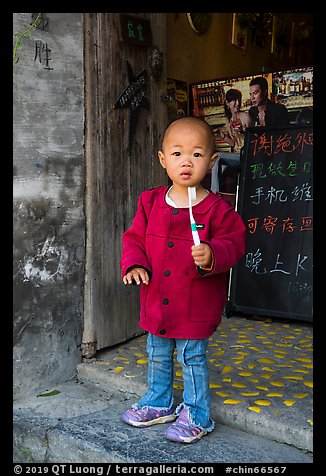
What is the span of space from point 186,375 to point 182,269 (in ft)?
1.94

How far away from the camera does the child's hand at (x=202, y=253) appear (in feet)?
8.97

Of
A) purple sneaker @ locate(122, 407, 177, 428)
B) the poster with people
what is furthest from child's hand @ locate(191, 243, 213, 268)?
the poster with people

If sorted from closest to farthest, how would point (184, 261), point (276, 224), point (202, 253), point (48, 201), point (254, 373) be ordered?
1. point (202, 253)
2. point (184, 261)
3. point (48, 201)
4. point (254, 373)
5. point (276, 224)

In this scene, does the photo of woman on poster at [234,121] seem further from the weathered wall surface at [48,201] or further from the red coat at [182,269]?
the red coat at [182,269]

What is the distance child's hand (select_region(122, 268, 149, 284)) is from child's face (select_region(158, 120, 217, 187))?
19.8 inches

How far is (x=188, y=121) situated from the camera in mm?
2961

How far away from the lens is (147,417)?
3.35m

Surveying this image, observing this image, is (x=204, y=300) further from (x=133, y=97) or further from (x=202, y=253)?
(x=133, y=97)

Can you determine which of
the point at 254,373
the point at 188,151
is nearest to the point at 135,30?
the point at 188,151

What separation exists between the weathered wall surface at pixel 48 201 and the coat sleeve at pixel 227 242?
1389mm

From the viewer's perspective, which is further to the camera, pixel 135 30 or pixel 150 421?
pixel 135 30

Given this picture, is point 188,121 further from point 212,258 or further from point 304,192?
point 304,192
